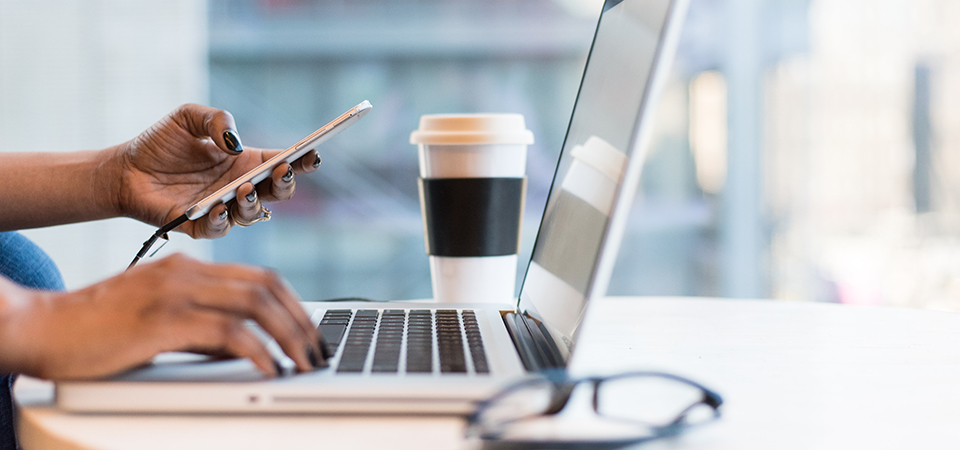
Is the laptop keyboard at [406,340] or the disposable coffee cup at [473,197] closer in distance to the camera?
the laptop keyboard at [406,340]

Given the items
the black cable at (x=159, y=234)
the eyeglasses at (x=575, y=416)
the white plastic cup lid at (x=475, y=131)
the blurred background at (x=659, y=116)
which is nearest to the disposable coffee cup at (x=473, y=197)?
the white plastic cup lid at (x=475, y=131)

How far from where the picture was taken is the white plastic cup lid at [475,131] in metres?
0.58

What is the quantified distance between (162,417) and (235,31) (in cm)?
209

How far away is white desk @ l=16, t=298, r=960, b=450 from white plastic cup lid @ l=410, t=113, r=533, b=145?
174 mm

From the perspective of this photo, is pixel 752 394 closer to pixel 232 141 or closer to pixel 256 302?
pixel 256 302

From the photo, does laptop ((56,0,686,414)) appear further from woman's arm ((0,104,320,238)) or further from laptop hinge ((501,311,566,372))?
woman's arm ((0,104,320,238))

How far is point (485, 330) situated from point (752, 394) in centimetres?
15

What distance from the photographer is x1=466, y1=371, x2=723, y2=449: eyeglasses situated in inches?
9.0

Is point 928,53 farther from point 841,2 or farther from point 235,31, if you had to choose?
point 235,31

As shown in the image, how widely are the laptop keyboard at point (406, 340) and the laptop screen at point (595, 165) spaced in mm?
48

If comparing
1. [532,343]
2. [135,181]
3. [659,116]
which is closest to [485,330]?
[532,343]

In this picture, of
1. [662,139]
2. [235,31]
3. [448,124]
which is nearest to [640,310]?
[448,124]

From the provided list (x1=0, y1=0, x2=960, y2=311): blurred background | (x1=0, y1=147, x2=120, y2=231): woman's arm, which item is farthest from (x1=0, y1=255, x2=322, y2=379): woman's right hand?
(x1=0, y1=0, x2=960, y2=311): blurred background

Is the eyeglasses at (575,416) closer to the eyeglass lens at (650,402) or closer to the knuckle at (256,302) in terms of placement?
the eyeglass lens at (650,402)
